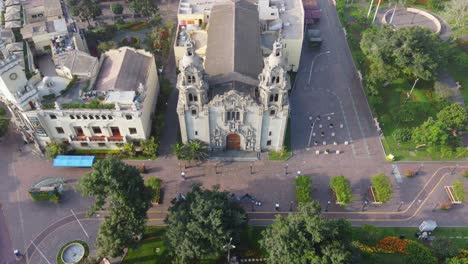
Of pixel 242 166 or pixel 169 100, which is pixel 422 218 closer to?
pixel 242 166

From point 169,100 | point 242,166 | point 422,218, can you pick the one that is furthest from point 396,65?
point 169,100

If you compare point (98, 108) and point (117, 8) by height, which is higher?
point (117, 8)

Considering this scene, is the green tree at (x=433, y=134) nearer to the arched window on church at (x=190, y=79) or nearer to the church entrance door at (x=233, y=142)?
the church entrance door at (x=233, y=142)

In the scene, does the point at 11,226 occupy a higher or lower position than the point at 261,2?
lower

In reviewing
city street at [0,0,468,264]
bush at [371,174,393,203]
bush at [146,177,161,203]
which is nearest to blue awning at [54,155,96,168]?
city street at [0,0,468,264]

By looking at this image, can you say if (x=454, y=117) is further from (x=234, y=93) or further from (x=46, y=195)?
(x=46, y=195)

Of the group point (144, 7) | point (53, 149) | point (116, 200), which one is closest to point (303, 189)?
point (116, 200)

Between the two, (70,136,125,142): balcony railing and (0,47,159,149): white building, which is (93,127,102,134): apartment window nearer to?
(0,47,159,149): white building
